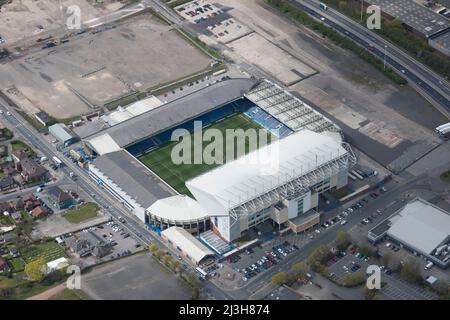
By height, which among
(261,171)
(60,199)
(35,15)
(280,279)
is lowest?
(60,199)

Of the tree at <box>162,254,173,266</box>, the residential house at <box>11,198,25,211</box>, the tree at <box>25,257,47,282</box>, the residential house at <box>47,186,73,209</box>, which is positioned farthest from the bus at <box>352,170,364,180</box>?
the residential house at <box>11,198,25,211</box>

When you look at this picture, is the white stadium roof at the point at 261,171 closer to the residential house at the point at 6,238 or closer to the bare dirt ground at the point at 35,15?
the residential house at the point at 6,238

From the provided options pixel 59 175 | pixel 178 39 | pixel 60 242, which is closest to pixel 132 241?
pixel 60 242

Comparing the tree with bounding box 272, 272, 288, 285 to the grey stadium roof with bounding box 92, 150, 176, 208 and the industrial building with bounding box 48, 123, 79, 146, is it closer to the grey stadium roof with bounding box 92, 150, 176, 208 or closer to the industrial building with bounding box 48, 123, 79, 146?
the grey stadium roof with bounding box 92, 150, 176, 208

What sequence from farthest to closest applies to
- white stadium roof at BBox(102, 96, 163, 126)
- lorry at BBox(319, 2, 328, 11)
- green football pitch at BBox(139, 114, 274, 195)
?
1. lorry at BBox(319, 2, 328, 11)
2. white stadium roof at BBox(102, 96, 163, 126)
3. green football pitch at BBox(139, 114, 274, 195)

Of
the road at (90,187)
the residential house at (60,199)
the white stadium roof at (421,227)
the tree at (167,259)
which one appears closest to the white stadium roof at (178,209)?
the road at (90,187)

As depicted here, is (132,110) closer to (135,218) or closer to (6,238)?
(135,218)

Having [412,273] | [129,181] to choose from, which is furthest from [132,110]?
[412,273]
